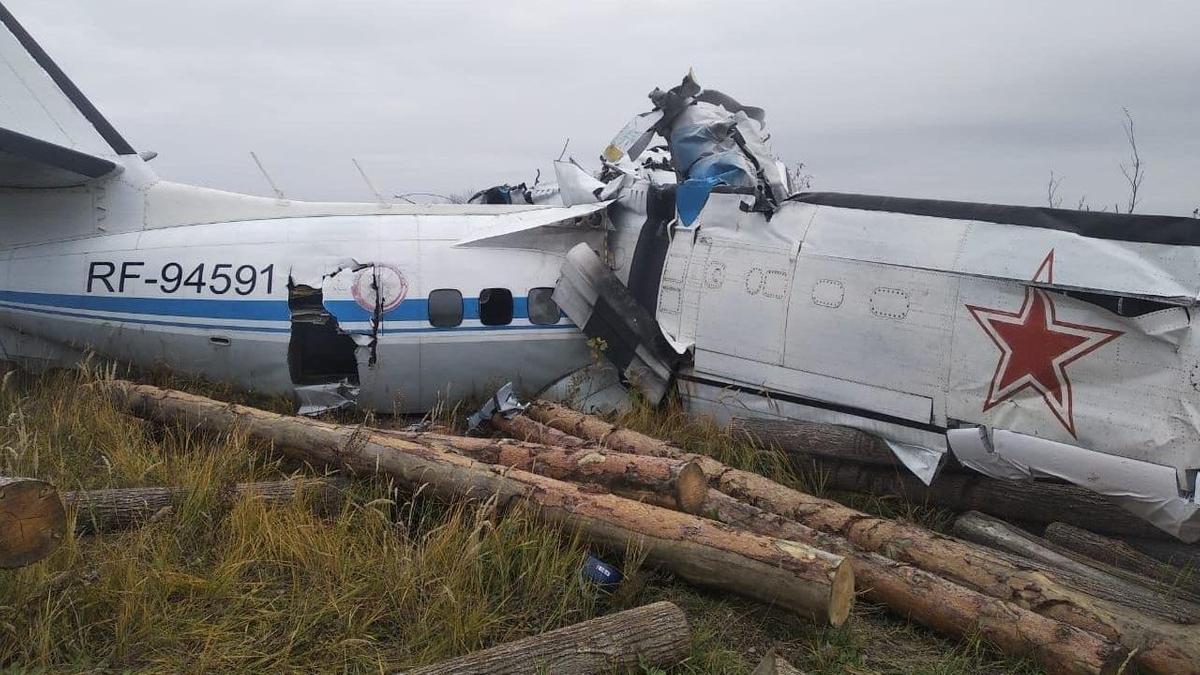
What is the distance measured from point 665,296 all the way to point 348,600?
4.49m

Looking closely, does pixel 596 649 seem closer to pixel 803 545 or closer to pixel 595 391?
pixel 803 545

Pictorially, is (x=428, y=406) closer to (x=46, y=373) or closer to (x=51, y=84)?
(x=46, y=373)

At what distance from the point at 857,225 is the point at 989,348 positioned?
1.52m

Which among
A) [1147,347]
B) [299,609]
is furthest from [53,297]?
[1147,347]

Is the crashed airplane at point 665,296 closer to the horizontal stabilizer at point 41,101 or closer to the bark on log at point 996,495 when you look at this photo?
the horizontal stabilizer at point 41,101

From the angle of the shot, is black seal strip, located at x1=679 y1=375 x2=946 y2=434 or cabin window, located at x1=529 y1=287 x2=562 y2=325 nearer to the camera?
black seal strip, located at x1=679 y1=375 x2=946 y2=434

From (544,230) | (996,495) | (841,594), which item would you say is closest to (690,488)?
(841,594)

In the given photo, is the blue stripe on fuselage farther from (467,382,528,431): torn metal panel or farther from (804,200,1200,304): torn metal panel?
(804,200,1200,304): torn metal panel

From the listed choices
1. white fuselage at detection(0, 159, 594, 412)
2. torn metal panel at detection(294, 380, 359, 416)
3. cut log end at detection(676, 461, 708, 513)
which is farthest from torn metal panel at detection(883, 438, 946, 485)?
torn metal panel at detection(294, 380, 359, 416)

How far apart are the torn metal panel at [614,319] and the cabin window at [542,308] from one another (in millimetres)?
308

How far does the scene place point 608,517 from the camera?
16.8 ft

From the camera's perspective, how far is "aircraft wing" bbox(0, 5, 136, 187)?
9086 millimetres

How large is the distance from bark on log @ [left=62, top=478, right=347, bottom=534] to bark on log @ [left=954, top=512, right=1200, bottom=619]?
4.66 meters

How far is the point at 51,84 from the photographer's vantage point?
9.38 m
